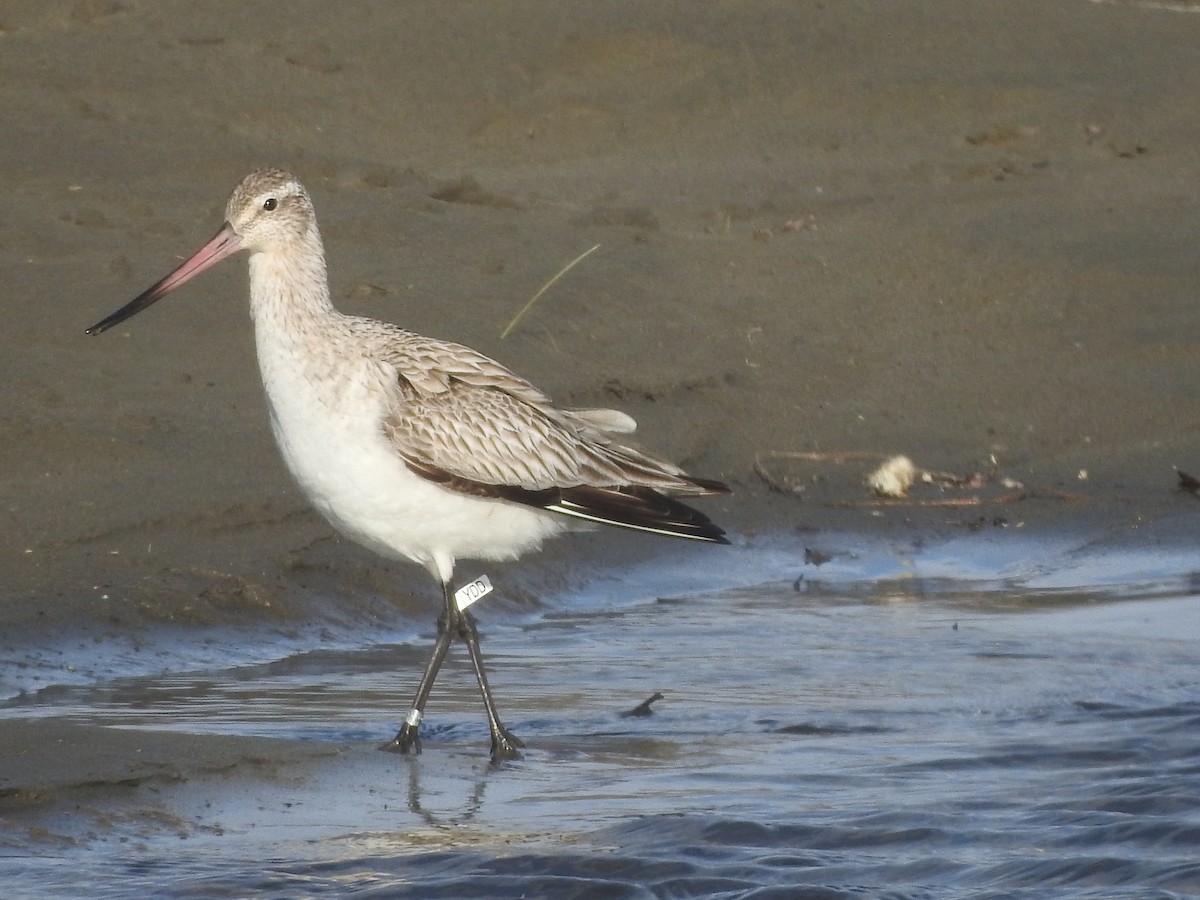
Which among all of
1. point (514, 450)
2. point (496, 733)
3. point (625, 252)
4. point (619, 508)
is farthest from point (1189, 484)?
point (496, 733)

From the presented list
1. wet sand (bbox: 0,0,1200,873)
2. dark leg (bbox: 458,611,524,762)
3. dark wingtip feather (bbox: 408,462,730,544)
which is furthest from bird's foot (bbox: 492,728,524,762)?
wet sand (bbox: 0,0,1200,873)

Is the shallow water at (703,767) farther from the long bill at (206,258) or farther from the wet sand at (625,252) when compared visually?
the long bill at (206,258)

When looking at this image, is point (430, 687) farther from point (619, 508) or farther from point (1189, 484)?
point (1189, 484)

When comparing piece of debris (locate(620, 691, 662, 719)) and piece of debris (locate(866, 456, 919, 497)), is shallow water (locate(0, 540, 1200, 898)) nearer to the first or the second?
piece of debris (locate(620, 691, 662, 719))

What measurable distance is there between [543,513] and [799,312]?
4.10 m

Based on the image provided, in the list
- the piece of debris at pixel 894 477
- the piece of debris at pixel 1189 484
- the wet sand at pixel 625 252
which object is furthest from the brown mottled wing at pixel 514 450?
the piece of debris at pixel 1189 484

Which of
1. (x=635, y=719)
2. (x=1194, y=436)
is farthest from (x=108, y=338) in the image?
(x=1194, y=436)

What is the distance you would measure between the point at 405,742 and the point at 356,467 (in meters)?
0.81

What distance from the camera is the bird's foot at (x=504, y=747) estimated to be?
6258 mm

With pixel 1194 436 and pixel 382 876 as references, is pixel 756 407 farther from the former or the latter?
pixel 382 876

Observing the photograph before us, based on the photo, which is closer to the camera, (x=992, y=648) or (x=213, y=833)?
(x=213, y=833)

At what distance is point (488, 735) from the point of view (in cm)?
656

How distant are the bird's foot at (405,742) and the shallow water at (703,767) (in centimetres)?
6

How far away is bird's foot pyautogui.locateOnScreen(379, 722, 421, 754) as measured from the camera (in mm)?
6207
